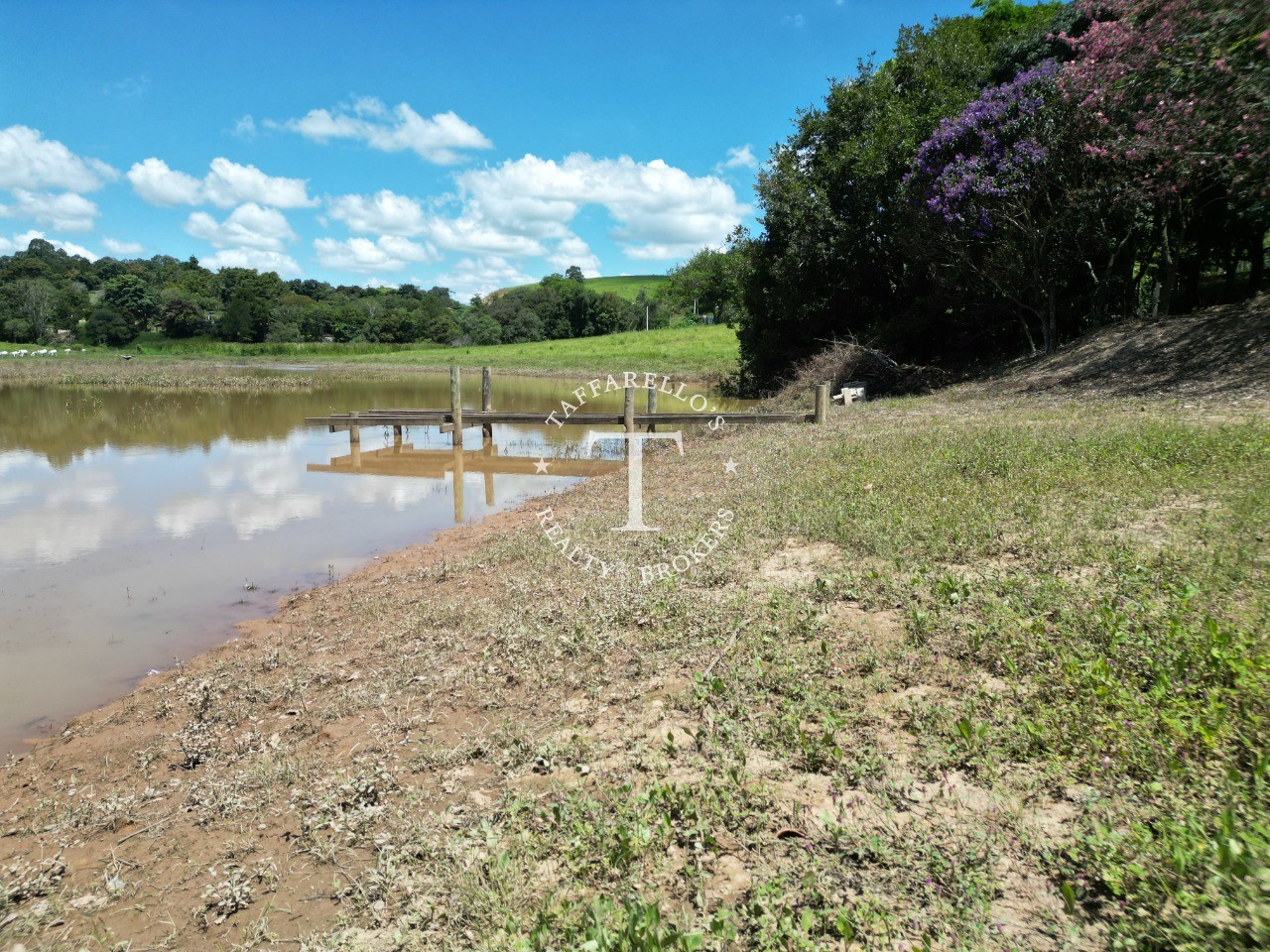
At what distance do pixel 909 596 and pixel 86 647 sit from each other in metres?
8.34

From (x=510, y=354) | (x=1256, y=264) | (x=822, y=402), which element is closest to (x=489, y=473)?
(x=822, y=402)

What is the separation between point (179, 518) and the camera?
43.0 ft

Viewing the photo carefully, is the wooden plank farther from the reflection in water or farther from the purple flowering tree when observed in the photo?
the purple flowering tree

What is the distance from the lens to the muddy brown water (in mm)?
7777

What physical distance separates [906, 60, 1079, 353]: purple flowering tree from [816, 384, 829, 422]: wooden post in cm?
611

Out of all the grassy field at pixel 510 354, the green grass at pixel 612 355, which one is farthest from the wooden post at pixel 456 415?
the green grass at pixel 612 355

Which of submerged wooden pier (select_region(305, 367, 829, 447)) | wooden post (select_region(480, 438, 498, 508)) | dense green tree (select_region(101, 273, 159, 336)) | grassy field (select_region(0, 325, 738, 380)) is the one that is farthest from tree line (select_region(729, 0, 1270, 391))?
dense green tree (select_region(101, 273, 159, 336))

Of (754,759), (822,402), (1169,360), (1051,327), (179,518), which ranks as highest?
(1051,327)

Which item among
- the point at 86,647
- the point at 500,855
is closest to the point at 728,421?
the point at 86,647

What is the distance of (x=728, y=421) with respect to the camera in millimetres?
18844

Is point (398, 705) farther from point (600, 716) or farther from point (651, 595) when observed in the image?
point (651, 595)

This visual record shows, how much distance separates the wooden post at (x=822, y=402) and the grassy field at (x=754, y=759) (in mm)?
8572

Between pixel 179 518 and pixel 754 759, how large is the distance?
504 inches

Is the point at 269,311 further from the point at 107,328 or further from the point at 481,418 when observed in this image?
the point at 481,418
